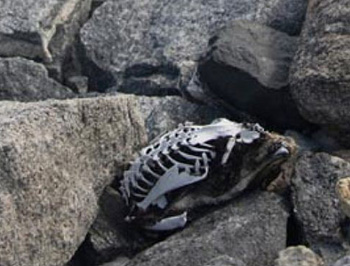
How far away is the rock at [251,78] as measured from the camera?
110 inches

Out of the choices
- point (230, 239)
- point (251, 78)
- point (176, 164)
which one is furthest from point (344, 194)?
point (251, 78)

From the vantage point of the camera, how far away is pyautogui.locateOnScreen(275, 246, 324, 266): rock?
7.57ft

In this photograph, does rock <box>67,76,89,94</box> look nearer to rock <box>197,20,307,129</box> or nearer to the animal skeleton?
rock <box>197,20,307,129</box>

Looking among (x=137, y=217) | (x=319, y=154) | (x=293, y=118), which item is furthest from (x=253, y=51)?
(x=137, y=217)

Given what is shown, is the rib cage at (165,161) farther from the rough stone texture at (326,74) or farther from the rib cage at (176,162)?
the rough stone texture at (326,74)

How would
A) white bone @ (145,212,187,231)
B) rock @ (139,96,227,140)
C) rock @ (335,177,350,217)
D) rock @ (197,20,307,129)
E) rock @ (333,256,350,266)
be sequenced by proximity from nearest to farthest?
rock @ (333,256,350,266), rock @ (335,177,350,217), white bone @ (145,212,187,231), rock @ (197,20,307,129), rock @ (139,96,227,140)

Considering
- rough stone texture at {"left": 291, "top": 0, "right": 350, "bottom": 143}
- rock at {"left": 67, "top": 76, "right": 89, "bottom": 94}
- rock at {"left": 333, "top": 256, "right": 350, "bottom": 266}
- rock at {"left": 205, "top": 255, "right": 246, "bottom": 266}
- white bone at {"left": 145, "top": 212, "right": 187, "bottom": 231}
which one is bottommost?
rock at {"left": 67, "top": 76, "right": 89, "bottom": 94}

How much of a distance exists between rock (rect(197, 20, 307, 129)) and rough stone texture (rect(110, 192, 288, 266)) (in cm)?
37

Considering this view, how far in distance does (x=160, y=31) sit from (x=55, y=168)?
1.09 meters

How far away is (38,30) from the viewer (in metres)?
3.28

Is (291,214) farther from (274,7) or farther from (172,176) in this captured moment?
(274,7)

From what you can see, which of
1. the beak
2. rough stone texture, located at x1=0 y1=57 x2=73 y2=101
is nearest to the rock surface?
rough stone texture, located at x1=0 y1=57 x2=73 y2=101

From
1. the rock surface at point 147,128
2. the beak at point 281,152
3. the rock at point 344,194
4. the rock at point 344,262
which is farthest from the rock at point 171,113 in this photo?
the rock at point 344,262

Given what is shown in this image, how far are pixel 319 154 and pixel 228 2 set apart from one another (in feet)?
2.98
